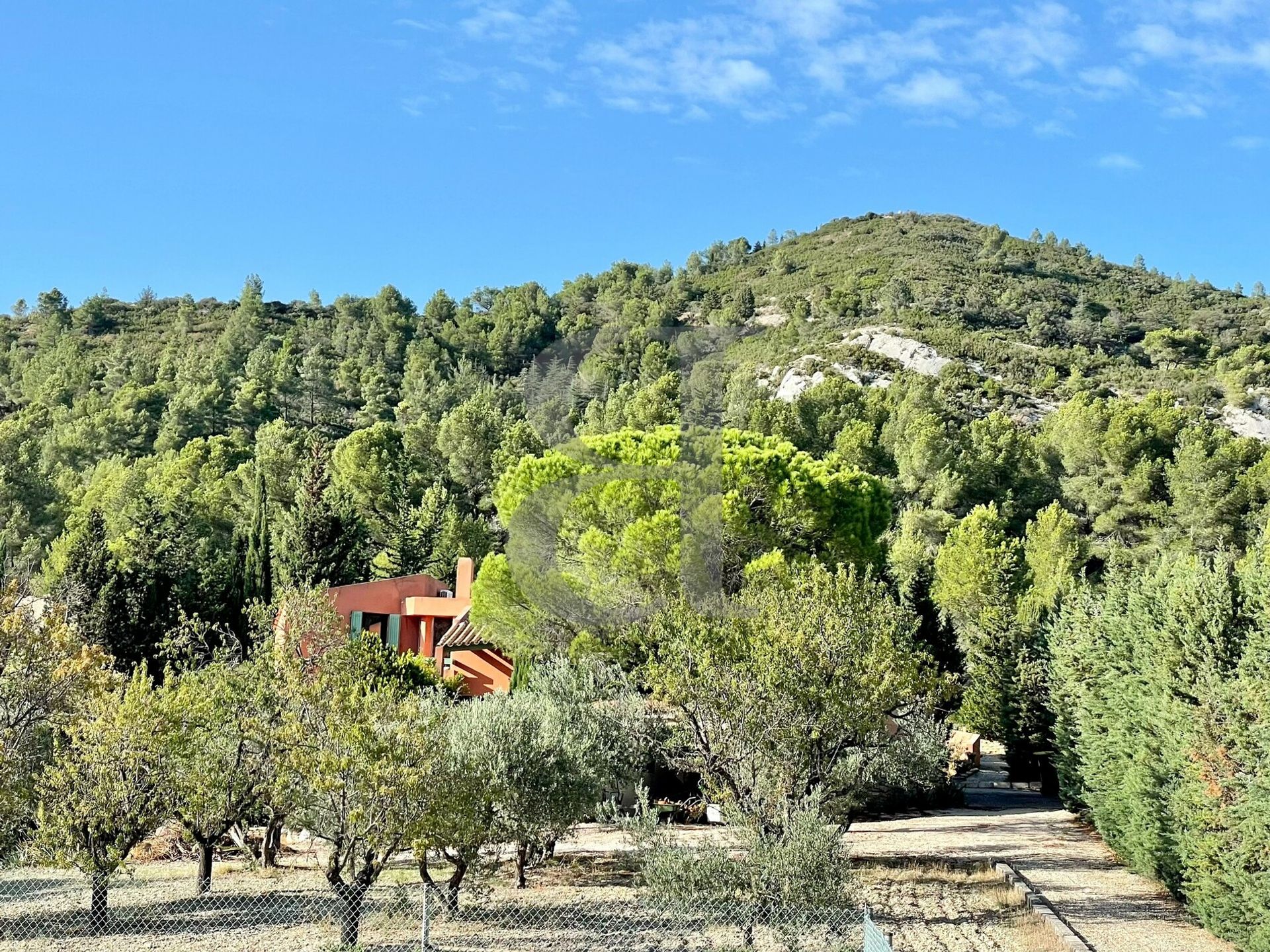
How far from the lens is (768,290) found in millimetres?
98500

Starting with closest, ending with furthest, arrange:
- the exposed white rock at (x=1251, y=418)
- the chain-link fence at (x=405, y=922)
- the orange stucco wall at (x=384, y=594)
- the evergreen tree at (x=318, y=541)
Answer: the chain-link fence at (x=405, y=922) < the orange stucco wall at (x=384, y=594) < the evergreen tree at (x=318, y=541) < the exposed white rock at (x=1251, y=418)

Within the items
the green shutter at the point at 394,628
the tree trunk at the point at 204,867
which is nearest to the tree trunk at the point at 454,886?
the tree trunk at the point at 204,867

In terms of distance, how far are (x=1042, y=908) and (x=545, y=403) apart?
45.8 metres

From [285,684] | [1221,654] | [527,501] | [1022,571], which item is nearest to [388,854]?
[285,684]

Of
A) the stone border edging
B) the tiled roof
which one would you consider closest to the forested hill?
the tiled roof

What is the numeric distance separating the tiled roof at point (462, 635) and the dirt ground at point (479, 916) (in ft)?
35.8

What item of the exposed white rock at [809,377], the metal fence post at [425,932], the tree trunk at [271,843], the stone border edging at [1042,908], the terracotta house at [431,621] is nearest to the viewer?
the metal fence post at [425,932]

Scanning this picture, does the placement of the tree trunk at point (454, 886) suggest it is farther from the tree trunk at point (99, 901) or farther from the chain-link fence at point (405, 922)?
the tree trunk at point (99, 901)

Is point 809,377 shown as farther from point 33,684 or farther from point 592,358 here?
point 33,684

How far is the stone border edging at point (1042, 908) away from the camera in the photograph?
9258mm

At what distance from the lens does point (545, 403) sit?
54.8 metres

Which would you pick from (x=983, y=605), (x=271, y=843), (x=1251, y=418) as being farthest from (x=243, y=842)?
(x=1251, y=418)

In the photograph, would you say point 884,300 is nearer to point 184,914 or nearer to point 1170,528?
point 1170,528

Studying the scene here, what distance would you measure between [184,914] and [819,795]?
643cm
